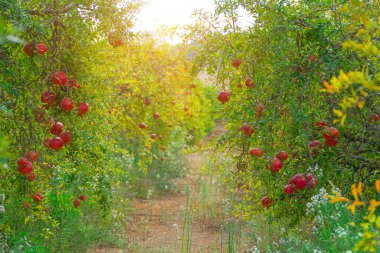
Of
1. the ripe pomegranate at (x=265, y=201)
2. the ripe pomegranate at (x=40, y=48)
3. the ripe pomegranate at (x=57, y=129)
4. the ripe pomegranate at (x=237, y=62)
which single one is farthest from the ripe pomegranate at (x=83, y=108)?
the ripe pomegranate at (x=265, y=201)

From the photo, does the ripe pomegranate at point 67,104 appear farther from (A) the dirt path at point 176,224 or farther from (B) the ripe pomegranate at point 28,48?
(A) the dirt path at point 176,224

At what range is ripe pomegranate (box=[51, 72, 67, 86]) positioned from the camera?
3.35m

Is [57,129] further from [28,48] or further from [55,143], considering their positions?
[28,48]

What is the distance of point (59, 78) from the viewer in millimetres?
3352

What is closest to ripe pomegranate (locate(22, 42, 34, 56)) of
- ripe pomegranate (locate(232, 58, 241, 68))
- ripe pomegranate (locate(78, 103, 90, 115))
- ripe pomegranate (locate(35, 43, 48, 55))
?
ripe pomegranate (locate(35, 43, 48, 55))

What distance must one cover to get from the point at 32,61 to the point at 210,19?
1.62 meters

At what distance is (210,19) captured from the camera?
4562 mm

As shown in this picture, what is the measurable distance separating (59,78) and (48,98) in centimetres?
20

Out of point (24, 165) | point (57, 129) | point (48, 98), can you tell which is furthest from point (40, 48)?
point (24, 165)

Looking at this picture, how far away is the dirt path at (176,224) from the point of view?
19.5 feet

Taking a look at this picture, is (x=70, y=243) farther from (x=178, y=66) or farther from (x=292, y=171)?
(x=178, y=66)

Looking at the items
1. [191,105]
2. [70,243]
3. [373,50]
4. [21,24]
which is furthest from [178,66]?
[373,50]

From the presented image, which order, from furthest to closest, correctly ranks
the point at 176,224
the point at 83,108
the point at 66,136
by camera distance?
the point at 176,224, the point at 83,108, the point at 66,136

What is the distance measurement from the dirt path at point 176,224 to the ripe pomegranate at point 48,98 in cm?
220
